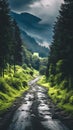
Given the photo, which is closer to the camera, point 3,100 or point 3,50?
point 3,100

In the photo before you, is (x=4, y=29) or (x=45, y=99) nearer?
(x=45, y=99)

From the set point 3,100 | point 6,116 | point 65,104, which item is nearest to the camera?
point 6,116

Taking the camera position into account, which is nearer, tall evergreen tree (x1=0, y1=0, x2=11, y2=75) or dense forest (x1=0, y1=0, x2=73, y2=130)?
dense forest (x1=0, y1=0, x2=73, y2=130)

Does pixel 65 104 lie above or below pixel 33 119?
above

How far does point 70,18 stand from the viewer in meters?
45.6

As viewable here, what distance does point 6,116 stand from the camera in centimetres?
3119

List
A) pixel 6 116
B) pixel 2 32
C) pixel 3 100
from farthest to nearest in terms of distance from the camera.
Result: pixel 2 32 < pixel 3 100 < pixel 6 116

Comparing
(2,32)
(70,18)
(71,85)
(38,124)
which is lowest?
(38,124)

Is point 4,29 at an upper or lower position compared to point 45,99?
upper

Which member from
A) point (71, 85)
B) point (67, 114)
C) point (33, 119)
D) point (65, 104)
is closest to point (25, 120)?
point (33, 119)

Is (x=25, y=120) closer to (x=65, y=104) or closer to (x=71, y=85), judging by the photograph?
(x=65, y=104)

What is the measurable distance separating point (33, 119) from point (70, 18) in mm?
21595

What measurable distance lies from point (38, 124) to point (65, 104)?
1412cm

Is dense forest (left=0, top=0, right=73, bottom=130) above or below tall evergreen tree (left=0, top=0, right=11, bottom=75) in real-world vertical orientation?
below
